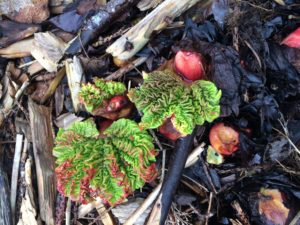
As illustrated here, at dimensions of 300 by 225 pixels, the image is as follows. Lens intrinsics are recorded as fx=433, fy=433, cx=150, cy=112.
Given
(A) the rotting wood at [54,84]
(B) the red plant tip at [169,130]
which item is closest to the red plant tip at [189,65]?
(B) the red plant tip at [169,130]

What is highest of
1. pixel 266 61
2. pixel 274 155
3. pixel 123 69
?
pixel 123 69

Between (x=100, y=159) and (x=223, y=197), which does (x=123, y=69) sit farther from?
(x=223, y=197)

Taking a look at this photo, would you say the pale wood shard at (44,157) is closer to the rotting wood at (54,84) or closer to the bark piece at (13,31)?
the rotting wood at (54,84)

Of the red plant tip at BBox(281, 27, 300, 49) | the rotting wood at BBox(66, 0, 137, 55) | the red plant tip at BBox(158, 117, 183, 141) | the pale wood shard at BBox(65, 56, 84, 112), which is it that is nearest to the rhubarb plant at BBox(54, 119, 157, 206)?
the red plant tip at BBox(158, 117, 183, 141)

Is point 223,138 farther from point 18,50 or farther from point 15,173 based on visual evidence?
point 18,50

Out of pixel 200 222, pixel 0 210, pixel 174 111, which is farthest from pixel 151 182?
pixel 0 210

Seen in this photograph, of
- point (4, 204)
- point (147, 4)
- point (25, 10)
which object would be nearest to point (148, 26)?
point (147, 4)
